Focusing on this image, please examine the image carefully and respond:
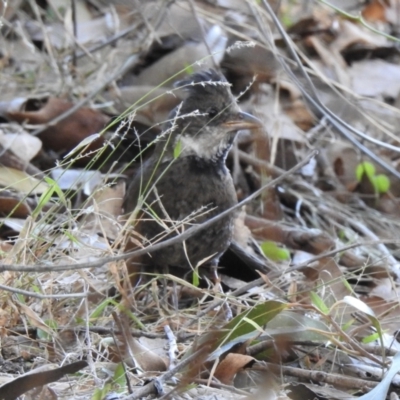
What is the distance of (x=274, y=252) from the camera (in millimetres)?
4176

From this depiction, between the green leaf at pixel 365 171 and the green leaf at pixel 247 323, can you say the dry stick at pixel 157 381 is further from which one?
the green leaf at pixel 365 171

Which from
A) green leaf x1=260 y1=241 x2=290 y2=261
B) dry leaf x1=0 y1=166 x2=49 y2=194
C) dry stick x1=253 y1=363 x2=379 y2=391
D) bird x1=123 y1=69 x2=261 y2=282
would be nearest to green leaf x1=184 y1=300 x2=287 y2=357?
dry stick x1=253 y1=363 x2=379 y2=391

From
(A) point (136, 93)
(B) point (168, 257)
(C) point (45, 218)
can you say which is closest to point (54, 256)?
(C) point (45, 218)

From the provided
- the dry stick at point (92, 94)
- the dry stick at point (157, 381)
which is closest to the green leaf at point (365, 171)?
the dry stick at point (92, 94)

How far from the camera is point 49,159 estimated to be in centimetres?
500

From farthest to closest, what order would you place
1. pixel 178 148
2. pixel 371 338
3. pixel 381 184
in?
pixel 381 184
pixel 178 148
pixel 371 338

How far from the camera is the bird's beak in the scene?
164 inches

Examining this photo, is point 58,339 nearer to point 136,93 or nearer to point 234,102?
point 234,102

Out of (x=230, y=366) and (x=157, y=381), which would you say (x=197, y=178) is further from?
(x=157, y=381)

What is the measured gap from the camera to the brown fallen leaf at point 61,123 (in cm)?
505

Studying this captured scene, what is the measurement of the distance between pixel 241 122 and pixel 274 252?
24.2 inches

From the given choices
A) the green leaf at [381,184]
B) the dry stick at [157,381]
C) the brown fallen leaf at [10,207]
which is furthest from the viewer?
the green leaf at [381,184]

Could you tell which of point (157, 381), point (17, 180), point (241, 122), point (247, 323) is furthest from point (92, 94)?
point (157, 381)

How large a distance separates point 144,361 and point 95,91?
245cm
